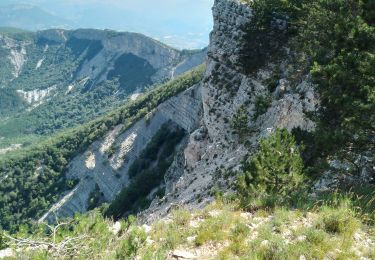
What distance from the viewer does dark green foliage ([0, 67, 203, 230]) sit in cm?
10862

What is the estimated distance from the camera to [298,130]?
66.7ft

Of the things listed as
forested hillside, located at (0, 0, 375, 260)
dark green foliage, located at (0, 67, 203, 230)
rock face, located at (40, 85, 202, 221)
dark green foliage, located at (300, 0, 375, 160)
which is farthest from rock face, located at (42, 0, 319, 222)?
dark green foliage, located at (0, 67, 203, 230)

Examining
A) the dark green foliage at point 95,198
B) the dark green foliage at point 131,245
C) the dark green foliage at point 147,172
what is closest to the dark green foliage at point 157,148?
the dark green foliage at point 147,172

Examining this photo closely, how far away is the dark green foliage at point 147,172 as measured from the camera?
65312 millimetres

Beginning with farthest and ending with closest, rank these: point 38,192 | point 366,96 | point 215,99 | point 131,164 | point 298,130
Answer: point 38,192
point 131,164
point 215,99
point 298,130
point 366,96

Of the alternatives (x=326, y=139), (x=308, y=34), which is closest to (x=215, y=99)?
(x=308, y=34)

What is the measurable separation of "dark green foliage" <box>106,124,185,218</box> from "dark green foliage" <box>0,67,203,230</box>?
694 inches

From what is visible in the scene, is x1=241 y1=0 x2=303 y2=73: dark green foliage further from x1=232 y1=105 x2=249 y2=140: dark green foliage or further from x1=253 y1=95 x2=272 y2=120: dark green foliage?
x1=232 y1=105 x2=249 y2=140: dark green foliage

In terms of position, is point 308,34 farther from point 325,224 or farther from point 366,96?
point 325,224

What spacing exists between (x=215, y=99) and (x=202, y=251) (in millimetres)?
28213

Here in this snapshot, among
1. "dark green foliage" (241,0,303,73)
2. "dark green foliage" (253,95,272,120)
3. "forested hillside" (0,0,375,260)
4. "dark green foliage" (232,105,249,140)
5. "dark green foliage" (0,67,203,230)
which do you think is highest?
"dark green foliage" (241,0,303,73)

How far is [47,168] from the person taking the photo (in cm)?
12250

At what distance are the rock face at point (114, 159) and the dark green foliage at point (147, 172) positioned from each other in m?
3.58

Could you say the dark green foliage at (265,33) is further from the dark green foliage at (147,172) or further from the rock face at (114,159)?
the rock face at (114,159)
